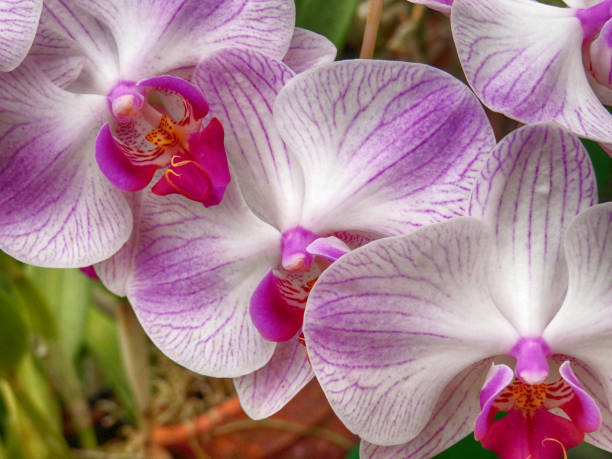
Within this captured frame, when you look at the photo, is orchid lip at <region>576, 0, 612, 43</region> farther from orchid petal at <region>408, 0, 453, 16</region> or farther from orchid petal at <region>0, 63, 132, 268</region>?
orchid petal at <region>0, 63, 132, 268</region>

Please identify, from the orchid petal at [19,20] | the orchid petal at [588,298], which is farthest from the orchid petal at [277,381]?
the orchid petal at [19,20]

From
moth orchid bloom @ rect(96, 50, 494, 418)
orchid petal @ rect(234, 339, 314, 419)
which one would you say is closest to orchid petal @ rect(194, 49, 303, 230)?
moth orchid bloom @ rect(96, 50, 494, 418)

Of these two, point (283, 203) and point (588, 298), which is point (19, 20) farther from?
point (588, 298)

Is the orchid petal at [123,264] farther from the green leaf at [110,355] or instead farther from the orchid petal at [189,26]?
the green leaf at [110,355]

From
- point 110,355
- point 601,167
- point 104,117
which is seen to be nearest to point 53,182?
point 104,117

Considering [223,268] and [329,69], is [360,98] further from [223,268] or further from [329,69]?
[223,268]

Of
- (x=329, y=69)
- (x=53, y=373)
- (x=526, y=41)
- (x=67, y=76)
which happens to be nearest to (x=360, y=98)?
(x=329, y=69)

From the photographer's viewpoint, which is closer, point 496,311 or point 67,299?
point 496,311
